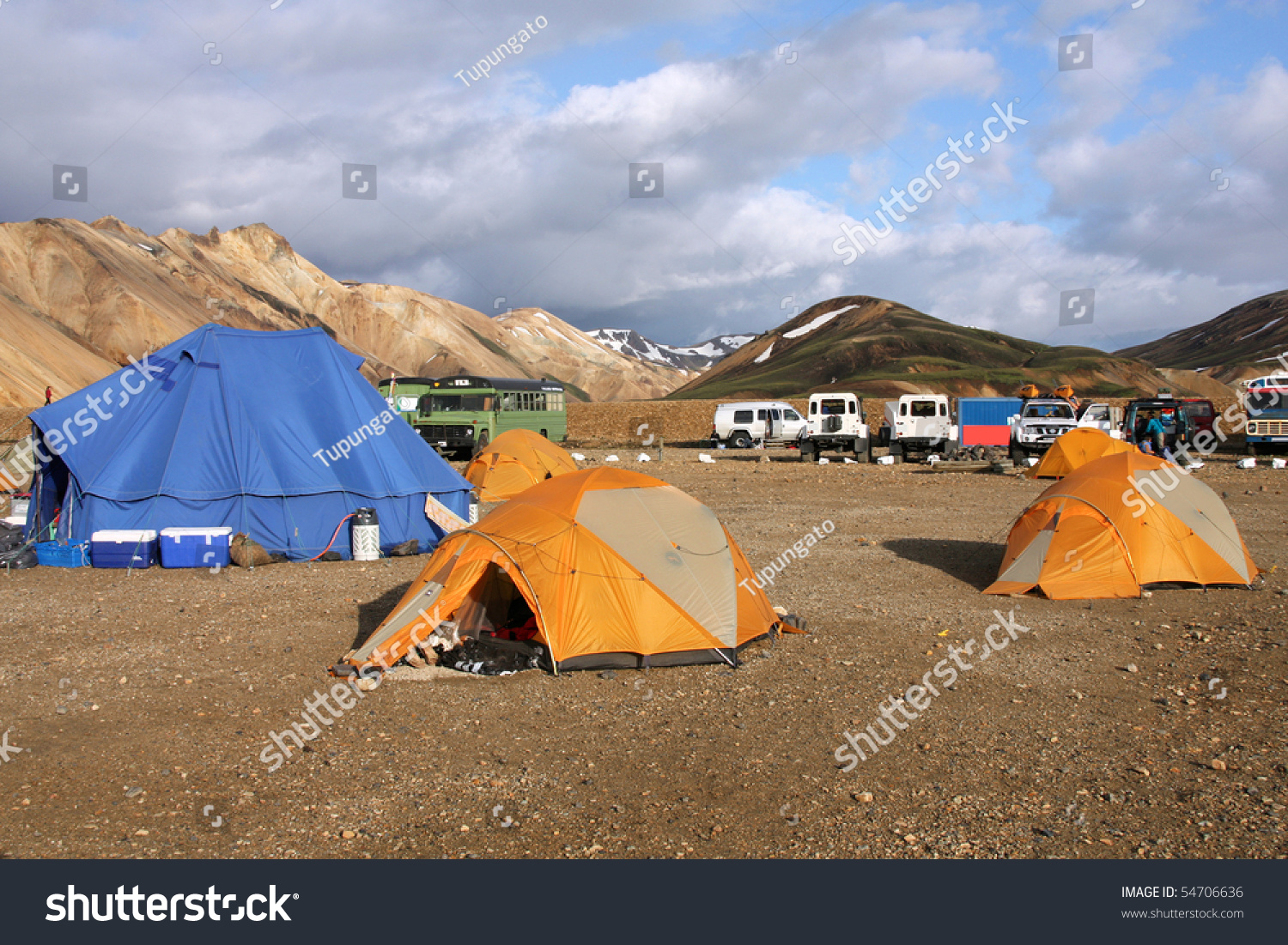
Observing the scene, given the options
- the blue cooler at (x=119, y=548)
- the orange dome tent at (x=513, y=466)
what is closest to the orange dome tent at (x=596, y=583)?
the blue cooler at (x=119, y=548)

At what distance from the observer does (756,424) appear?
122 feet

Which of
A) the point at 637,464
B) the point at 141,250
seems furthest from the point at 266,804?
the point at 141,250

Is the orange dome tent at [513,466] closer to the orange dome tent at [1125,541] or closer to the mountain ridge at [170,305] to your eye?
the orange dome tent at [1125,541]

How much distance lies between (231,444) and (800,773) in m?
10.3

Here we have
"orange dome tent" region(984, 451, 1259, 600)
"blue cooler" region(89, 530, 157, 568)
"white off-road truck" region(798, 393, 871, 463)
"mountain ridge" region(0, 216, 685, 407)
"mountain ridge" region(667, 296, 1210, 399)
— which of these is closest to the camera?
"orange dome tent" region(984, 451, 1259, 600)

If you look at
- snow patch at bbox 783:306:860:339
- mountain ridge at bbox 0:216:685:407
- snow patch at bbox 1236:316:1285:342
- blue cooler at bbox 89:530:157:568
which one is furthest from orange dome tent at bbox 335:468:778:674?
snow patch at bbox 1236:316:1285:342

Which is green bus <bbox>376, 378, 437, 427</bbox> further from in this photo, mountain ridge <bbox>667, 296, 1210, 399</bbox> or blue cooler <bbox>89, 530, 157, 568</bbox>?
mountain ridge <bbox>667, 296, 1210, 399</bbox>

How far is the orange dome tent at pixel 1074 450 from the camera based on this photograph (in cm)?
2172

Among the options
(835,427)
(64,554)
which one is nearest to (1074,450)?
(835,427)

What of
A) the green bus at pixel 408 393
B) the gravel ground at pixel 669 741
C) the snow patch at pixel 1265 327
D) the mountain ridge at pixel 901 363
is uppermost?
the snow patch at pixel 1265 327

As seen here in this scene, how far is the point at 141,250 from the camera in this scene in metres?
93.0

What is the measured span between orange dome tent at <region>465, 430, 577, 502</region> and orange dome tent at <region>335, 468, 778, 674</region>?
11581 millimetres

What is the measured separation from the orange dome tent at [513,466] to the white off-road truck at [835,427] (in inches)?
520

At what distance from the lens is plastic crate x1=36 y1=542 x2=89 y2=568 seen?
40.8 ft
